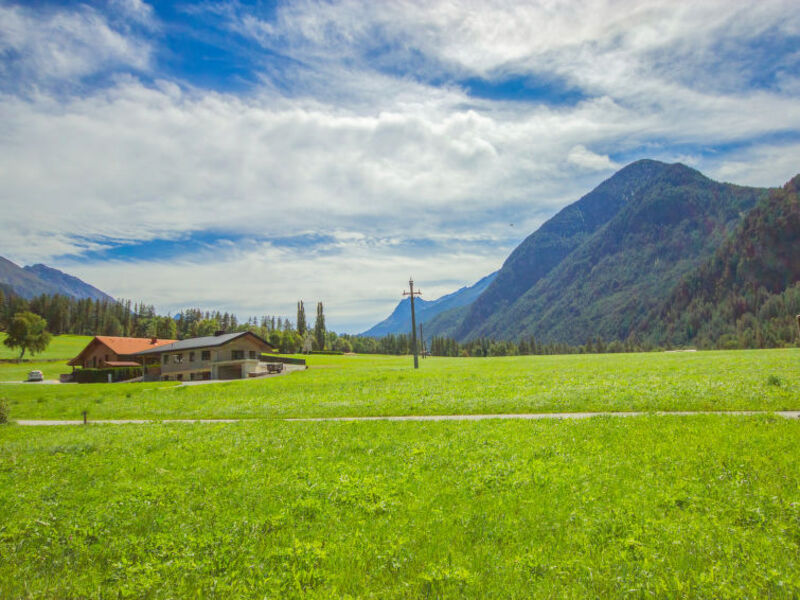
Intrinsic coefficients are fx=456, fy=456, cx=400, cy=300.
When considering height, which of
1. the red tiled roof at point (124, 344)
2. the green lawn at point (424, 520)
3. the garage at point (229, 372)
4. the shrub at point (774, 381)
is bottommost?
the garage at point (229, 372)

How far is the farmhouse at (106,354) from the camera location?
92.2m

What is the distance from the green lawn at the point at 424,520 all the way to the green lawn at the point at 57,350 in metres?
129

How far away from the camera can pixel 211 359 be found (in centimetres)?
7881

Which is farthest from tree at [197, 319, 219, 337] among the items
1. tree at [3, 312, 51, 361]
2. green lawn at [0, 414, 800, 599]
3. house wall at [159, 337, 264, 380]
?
green lawn at [0, 414, 800, 599]

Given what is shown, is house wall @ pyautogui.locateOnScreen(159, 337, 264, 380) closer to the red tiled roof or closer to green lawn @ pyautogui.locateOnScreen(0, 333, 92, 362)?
the red tiled roof

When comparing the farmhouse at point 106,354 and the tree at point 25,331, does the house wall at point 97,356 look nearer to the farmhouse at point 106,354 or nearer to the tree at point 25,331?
the farmhouse at point 106,354

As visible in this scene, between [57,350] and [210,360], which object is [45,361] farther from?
[210,360]

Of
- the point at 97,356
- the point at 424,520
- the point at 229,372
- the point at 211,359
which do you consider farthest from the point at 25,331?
the point at 424,520

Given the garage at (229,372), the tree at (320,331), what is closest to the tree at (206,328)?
the tree at (320,331)

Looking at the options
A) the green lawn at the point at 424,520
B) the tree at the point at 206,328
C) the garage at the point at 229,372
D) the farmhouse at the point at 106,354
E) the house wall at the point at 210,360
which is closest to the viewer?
the green lawn at the point at 424,520

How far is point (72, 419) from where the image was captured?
100ft

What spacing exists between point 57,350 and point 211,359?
81862mm

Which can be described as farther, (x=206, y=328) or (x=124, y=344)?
(x=206, y=328)

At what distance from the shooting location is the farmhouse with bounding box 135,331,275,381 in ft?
256
